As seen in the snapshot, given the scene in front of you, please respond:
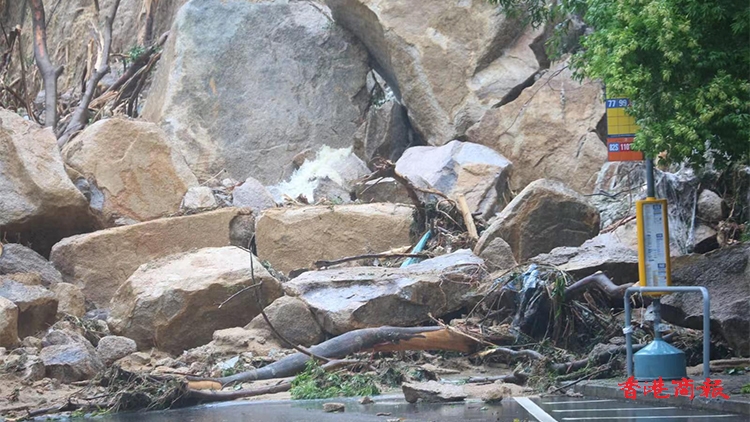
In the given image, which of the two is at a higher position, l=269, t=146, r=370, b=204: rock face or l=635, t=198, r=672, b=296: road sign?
l=269, t=146, r=370, b=204: rock face

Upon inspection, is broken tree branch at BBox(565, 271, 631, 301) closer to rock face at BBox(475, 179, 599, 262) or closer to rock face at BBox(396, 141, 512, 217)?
rock face at BBox(475, 179, 599, 262)

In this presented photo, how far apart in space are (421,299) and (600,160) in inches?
325

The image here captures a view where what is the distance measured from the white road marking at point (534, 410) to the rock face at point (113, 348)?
4.61 meters

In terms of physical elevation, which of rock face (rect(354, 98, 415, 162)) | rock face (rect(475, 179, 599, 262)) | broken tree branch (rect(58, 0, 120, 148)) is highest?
broken tree branch (rect(58, 0, 120, 148))

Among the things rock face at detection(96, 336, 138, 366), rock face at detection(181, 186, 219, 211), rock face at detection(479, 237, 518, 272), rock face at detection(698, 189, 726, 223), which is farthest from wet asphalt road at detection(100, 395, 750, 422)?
rock face at detection(181, 186, 219, 211)

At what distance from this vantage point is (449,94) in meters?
20.2

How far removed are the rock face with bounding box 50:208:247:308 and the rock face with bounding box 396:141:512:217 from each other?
3.37 metres

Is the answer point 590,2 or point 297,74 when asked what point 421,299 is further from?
point 297,74

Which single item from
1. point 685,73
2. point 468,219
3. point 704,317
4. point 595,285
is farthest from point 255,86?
point 704,317

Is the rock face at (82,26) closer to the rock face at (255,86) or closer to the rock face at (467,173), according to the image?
the rock face at (255,86)

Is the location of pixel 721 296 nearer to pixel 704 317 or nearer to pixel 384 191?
pixel 704 317

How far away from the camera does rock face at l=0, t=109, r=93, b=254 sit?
15039 mm

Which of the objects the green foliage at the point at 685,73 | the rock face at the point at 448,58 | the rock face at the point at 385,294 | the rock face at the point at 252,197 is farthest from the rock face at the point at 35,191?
the green foliage at the point at 685,73

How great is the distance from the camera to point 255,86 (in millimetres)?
21344
